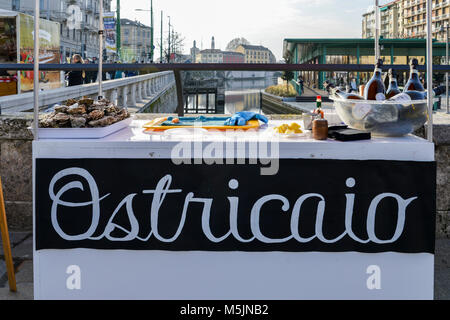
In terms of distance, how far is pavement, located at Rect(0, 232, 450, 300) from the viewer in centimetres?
259

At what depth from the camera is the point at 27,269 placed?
9.66 feet

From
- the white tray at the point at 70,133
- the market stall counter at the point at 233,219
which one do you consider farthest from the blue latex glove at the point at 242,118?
the white tray at the point at 70,133

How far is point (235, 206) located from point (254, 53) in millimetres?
146100

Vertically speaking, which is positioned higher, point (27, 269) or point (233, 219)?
point (233, 219)

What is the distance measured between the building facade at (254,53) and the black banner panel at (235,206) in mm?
140501

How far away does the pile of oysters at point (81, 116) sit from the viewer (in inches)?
86.9

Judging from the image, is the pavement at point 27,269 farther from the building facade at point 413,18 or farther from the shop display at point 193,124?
the building facade at point 413,18

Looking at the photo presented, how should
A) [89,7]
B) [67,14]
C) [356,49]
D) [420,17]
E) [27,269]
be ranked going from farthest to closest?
[420,17], [89,7], [67,14], [356,49], [27,269]

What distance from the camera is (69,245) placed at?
2141 mm

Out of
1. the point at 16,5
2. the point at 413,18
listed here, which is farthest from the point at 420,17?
the point at 16,5

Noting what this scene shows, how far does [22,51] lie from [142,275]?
12099 millimetres

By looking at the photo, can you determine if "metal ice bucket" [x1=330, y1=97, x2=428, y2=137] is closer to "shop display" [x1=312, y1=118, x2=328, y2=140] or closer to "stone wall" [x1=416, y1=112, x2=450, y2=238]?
"shop display" [x1=312, y1=118, x2=328, y2=140]

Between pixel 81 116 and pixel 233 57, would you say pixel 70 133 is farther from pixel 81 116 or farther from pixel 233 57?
pixel 233 57
